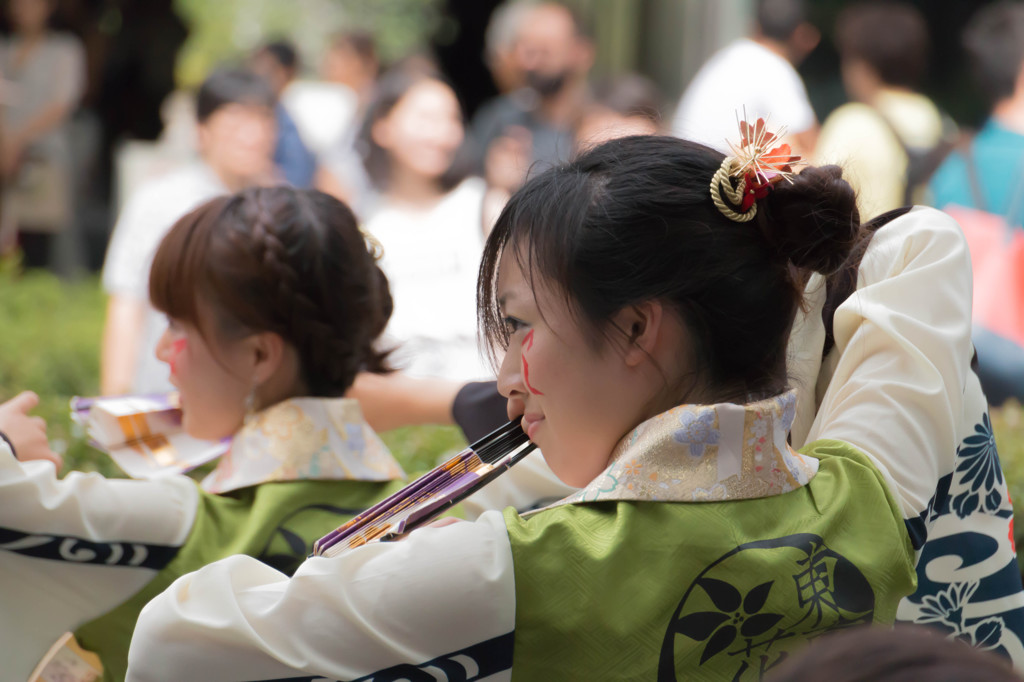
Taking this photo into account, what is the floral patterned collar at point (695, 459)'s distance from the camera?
1.36 m

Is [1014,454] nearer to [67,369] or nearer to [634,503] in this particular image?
[634,503]

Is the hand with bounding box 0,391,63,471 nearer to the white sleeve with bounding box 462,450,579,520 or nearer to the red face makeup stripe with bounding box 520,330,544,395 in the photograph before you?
the white sleeve with bounding box 462,450,579,520

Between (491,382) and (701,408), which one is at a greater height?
(701,408)

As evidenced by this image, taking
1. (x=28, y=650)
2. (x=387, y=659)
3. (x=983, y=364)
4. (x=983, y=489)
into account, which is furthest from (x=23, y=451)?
(x=983, y=364)

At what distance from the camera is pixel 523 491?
204cm

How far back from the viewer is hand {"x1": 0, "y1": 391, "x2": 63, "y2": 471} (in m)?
1.83

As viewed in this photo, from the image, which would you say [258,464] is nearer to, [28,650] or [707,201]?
[28,650]

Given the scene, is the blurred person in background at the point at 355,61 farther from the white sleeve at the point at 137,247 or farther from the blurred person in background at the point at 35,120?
the white sleeve at the point at 137,247

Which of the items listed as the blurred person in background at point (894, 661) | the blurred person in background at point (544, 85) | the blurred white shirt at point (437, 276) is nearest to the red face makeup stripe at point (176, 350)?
the blurred person in background at point (894, 661)

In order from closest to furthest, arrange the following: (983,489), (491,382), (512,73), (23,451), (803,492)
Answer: (803,492), (983,489), (23,451), (491,382), (512,73)

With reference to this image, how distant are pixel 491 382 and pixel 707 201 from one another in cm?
95

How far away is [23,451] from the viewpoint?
5.99ft

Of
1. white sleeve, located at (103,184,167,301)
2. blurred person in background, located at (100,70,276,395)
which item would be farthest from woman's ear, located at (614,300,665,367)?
white sleeve, located at (103,184,167,301)

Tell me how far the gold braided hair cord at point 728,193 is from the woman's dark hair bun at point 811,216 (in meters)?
0.04
